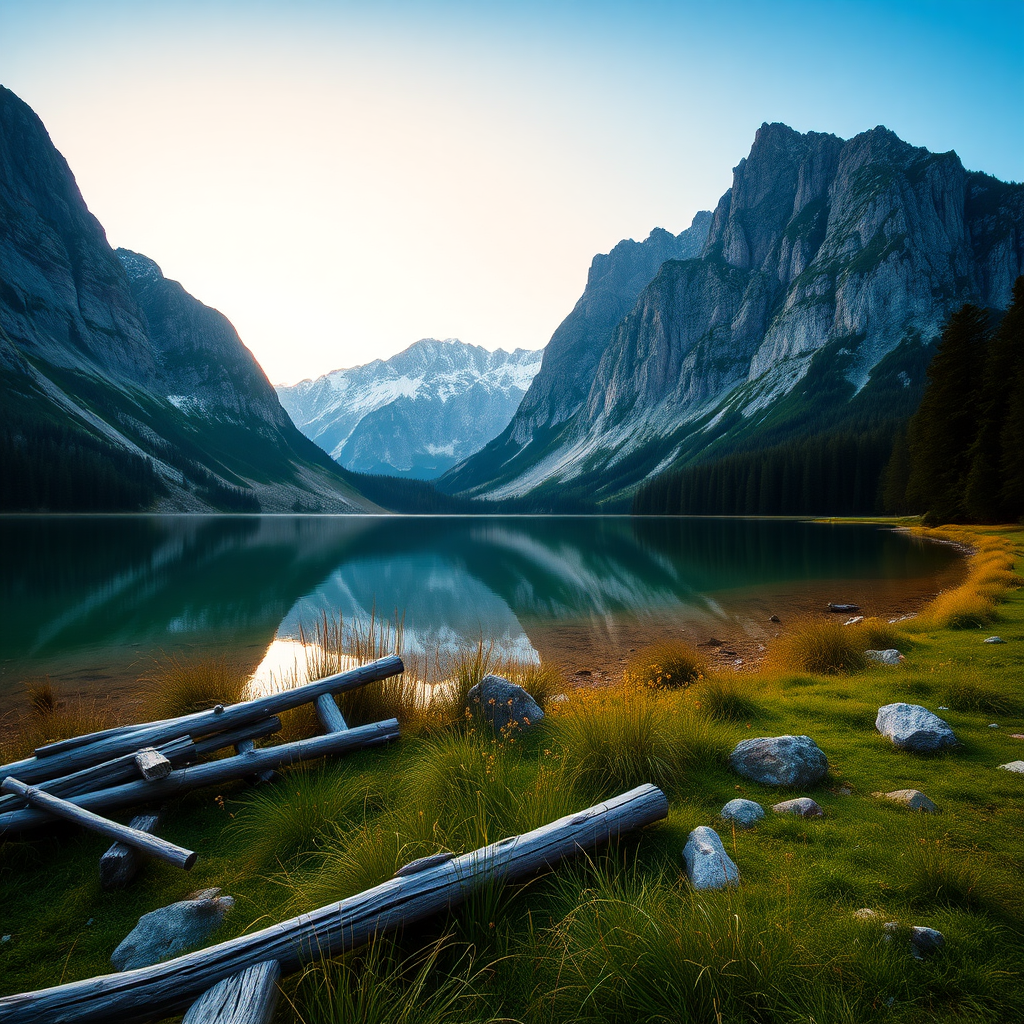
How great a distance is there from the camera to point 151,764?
550 centimetres

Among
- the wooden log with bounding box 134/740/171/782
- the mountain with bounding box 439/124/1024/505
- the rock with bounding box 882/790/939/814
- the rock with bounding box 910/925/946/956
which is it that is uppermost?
the mountain with bounding box 439/124/1024/505

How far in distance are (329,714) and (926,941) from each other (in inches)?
258

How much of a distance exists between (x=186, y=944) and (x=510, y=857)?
8.10 ft

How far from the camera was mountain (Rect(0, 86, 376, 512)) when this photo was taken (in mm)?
106125

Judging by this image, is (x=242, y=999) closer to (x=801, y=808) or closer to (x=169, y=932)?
(x=169, y=932)

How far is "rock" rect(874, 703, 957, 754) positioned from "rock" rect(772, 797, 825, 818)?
2.26 metres

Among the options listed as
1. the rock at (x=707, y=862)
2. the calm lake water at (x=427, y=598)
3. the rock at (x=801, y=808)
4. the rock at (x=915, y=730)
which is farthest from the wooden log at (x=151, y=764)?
the rock at (x=915, y=730)

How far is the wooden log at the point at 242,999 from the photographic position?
271 centimetres

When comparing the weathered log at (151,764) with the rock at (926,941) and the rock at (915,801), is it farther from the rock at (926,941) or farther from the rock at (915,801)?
the rock at (915,801)

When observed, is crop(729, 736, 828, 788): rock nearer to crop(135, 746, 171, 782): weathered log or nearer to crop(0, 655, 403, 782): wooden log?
crop(0, 655, 403, 782): wooden log

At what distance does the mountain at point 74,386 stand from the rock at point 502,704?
120 m

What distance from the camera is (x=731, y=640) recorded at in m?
15.6

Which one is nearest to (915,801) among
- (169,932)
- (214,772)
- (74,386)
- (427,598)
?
(169,932)

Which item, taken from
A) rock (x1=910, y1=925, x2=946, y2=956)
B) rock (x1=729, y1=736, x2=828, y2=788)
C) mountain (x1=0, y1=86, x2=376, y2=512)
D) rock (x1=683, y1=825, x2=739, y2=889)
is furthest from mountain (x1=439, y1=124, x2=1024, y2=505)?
rock (x1=910, y1=925, x2=946, y2=956)
